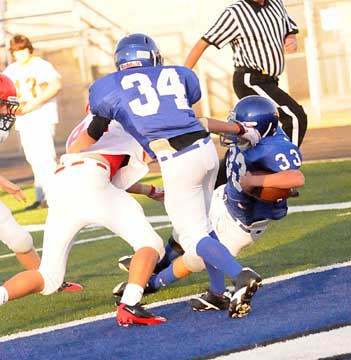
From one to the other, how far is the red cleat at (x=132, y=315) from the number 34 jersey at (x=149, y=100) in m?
0.82

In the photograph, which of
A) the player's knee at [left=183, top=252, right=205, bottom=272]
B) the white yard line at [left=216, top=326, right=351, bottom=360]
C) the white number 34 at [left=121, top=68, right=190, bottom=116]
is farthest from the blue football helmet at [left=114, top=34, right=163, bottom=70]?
the white yard line at [left=216, top=326, right=351, bottom=360]

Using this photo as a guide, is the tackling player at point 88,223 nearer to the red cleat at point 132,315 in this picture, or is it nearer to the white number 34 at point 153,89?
the red cleat at point 132,315

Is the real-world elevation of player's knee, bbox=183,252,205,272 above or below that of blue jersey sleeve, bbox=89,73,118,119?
below

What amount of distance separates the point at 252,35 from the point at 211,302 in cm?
374

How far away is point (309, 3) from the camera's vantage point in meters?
20.7

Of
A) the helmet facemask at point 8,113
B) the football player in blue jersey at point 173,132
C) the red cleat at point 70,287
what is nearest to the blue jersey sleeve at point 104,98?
the football player in blue jersey at point 173,132

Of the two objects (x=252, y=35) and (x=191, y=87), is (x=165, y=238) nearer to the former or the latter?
(x=252, y=35)

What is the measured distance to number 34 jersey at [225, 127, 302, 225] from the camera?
6623 millimetres

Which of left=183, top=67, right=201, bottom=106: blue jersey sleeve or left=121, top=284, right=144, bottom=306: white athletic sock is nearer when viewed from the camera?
left=121, top=284, right=144, bottom=306: white athletic sock

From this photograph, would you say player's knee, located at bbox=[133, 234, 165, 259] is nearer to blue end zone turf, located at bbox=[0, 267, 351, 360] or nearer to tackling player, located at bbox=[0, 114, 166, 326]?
tackling player, located at bbox=[0, 114, 166, 326]

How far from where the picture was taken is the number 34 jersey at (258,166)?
662cm

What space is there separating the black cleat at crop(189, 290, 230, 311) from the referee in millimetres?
3200

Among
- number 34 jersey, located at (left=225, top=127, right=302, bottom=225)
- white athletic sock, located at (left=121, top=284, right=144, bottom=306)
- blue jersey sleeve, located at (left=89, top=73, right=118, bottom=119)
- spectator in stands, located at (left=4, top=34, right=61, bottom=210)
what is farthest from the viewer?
spectator in stands, located at (left=4, top=34, right=61, bottom=210)

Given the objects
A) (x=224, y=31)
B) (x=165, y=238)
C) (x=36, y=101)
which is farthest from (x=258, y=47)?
(x=36, y=101)
